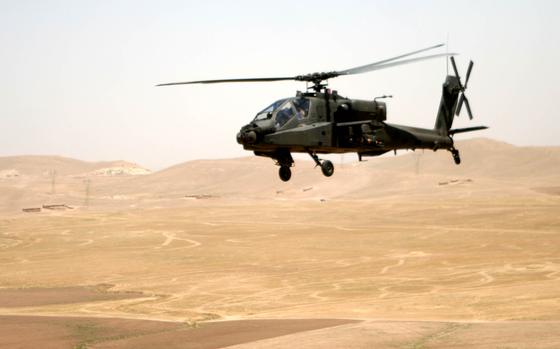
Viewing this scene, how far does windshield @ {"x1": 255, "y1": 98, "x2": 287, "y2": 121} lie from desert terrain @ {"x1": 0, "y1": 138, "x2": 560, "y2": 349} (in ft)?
33.1

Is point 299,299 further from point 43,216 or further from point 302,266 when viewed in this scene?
point 43,216

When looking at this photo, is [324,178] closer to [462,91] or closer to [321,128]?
[462,91]

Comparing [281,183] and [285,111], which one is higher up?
[285,111]

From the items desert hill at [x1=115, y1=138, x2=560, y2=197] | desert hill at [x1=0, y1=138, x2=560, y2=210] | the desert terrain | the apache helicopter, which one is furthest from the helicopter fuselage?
desert hill at [x1=115, y1=138, x2=560, y2=197]

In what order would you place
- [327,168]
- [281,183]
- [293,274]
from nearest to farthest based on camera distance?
[327,168]
[293,274]
[281,183]

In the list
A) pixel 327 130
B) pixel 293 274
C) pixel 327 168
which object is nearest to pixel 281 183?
pixel 293 274

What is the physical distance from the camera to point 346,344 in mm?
34344

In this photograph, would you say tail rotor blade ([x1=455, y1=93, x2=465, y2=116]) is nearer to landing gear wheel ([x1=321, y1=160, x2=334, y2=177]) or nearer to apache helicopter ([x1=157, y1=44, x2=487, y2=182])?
apache helicopter ([x1=157, y1=44, x2=487, y2=182])

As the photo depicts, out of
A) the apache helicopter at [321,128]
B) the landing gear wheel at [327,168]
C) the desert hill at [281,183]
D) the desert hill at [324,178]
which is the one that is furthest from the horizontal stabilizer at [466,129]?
the desert hill at [324,178]

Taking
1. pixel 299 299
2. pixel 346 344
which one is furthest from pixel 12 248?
pixel 346 344

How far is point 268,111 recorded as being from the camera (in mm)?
30250

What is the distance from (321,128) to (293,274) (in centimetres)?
2951

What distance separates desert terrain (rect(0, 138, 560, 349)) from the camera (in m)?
39.1

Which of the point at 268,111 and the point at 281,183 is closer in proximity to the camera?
the point at 268,111
